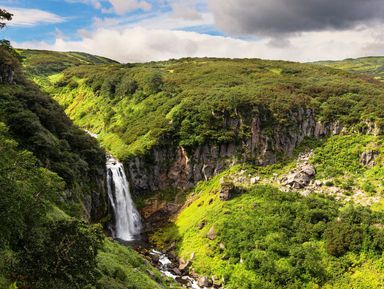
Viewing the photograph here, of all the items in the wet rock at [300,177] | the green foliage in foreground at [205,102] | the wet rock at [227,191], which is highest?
the green foliage in foreground at [205,102]

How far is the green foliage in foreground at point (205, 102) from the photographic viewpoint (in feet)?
221

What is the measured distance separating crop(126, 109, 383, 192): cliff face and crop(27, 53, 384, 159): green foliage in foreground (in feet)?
3.00

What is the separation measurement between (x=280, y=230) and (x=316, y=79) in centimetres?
5307

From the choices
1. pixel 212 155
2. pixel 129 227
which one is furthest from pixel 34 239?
pixel 212 155

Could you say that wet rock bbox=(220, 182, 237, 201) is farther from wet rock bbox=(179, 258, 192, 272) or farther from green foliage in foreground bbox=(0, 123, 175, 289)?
green foliage in foreground bbox=(0, 123, 175, 289)

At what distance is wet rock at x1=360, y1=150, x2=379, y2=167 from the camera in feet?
189

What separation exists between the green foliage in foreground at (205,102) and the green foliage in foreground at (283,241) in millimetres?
16284

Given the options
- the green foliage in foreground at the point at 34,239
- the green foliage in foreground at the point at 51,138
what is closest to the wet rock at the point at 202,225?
the green foliage in foreground at the point at 51,138

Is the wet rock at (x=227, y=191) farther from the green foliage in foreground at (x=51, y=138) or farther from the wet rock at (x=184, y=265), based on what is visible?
the green foliage in foreground at (x=51, y=138)

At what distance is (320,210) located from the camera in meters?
47.9

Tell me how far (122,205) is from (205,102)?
25.9 meters

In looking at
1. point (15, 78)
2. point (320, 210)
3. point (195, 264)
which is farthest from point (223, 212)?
point (15, 78)

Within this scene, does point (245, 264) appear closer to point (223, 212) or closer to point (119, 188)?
point (223, 212)

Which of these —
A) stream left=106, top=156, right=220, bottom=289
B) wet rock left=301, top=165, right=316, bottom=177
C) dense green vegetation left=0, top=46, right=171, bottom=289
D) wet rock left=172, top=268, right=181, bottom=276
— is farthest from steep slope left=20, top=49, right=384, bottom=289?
dense green vegetation left=0, top=46, right=171, bottom=289
